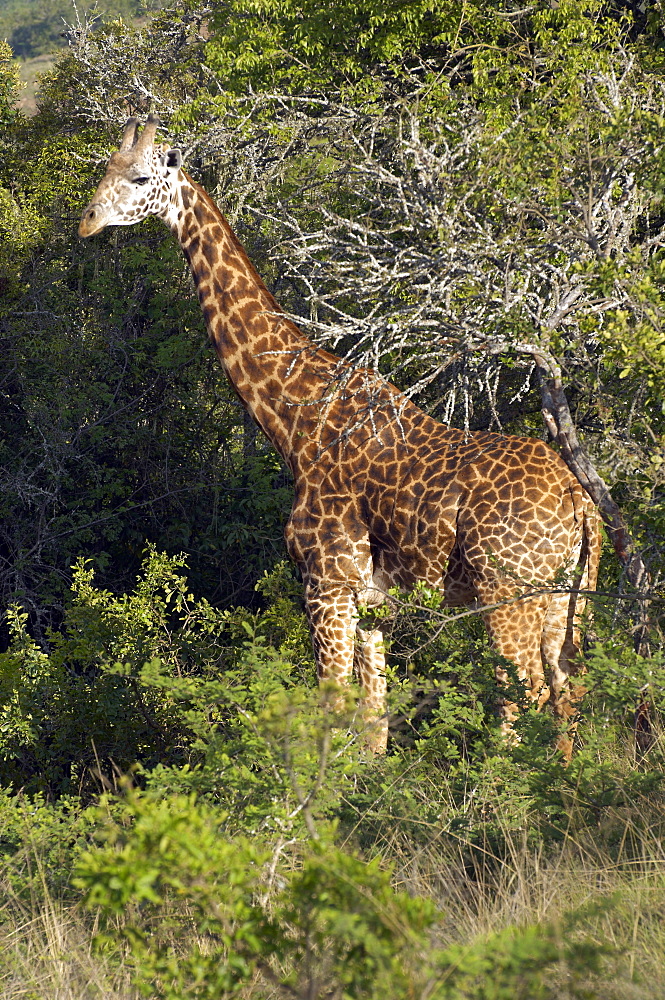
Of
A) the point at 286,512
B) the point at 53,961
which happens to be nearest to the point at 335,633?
the point at 53,961

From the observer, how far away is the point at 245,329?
688 cm

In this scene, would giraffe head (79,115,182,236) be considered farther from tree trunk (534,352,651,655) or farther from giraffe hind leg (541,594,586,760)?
giraffe hind leg (541,594,586,760)

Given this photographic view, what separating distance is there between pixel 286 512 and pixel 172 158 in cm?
363

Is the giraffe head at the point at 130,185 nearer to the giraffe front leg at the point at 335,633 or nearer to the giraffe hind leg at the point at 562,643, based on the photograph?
the giraffe front leg at the point at 335,633

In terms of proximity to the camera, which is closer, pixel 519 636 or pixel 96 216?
pixel 519 636

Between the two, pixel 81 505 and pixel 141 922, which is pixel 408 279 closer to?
pixel 141 922

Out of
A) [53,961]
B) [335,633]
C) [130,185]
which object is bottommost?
[335,633]

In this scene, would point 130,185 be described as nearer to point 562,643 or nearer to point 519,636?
point 519,636

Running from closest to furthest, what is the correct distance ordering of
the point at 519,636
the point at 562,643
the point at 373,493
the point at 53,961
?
the point at 53,961
the point at 519,636
the point at 562,643
the point at 373,493

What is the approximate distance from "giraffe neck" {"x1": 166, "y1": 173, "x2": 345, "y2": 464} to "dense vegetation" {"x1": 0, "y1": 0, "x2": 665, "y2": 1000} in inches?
12.4

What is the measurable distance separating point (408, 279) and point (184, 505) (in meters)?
5.53

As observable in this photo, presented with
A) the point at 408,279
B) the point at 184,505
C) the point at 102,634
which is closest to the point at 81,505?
the point at 184,505

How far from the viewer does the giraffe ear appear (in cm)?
684

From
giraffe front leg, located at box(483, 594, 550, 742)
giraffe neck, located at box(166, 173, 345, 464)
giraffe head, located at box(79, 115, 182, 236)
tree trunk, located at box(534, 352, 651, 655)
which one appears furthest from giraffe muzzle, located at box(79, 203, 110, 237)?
giraffe front leg, located at box(483, 594, 550, 742)
